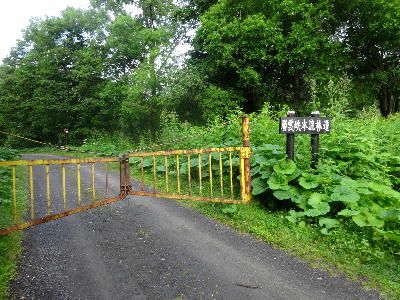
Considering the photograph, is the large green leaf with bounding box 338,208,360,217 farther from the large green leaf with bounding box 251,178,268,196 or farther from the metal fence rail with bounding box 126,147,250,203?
the metal fence rail with bounding box 126,147,250,203

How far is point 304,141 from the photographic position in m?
7.86

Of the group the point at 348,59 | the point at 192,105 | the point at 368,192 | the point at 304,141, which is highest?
the point at 348,59

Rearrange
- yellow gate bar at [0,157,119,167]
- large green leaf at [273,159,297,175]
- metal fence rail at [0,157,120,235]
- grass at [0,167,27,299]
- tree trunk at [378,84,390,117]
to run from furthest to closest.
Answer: tree trunk at [378,84,390,117]
large green leaf at [273,159,297,175]
metal fence rail at [0,157,120,235]
yellow gate bar at [0,157,119,167]
grass at [0,167,27,299]

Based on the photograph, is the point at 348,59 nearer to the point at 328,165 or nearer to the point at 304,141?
the point at 304,141

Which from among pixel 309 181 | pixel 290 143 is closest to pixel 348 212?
pixel 309 181

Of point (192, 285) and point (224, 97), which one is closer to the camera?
point (192, 285)

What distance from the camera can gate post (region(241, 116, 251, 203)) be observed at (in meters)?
6.46

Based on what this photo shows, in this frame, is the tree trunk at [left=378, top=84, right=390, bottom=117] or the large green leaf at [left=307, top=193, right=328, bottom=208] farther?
the tree trunk at [left=378, top=84, right=390, bottom=117]

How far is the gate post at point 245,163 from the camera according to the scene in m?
6.46

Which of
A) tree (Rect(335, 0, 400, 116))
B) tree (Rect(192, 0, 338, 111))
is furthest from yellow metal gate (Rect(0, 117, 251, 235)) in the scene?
tree (Rect(335, 0, 400, 116))

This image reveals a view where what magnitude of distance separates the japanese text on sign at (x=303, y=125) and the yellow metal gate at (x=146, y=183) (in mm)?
823

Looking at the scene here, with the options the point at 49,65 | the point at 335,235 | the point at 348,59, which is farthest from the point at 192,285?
the point at 49,65

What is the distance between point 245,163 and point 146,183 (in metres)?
4.56

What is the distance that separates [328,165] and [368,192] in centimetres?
105
